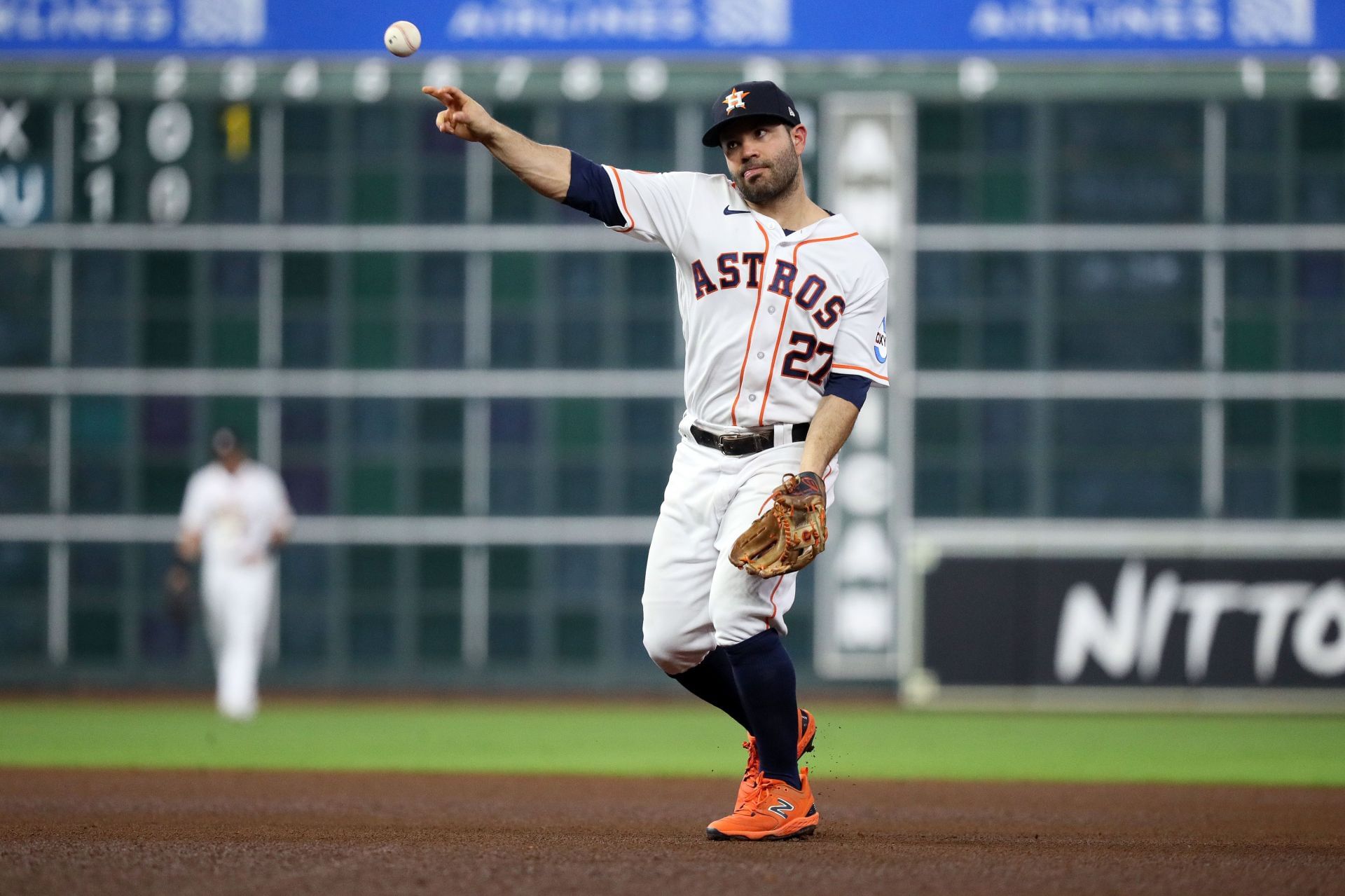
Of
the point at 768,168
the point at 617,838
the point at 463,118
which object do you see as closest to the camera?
the point at 463,118

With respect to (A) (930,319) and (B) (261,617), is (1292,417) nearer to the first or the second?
(A) (930,319)

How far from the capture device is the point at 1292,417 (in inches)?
515

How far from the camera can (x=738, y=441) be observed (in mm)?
5160

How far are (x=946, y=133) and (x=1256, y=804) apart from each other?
725 centimetres

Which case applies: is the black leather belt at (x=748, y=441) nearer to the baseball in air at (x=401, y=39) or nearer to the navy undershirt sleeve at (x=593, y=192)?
the navy undershirt sleeve at (x=593, y=192)

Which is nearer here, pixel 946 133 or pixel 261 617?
pixel 261 617

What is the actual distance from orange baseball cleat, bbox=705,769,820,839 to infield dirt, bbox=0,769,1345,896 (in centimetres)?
9

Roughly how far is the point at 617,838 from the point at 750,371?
1350 millimetres

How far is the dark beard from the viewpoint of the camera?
17.0 ft

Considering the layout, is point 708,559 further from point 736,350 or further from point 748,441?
point 736,350

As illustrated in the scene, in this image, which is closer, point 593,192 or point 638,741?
point 593,192

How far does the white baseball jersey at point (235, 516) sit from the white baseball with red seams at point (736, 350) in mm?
7077

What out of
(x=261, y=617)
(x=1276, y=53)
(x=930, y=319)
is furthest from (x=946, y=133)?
(x=261, y=617)

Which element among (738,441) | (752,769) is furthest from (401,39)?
(752,769)
